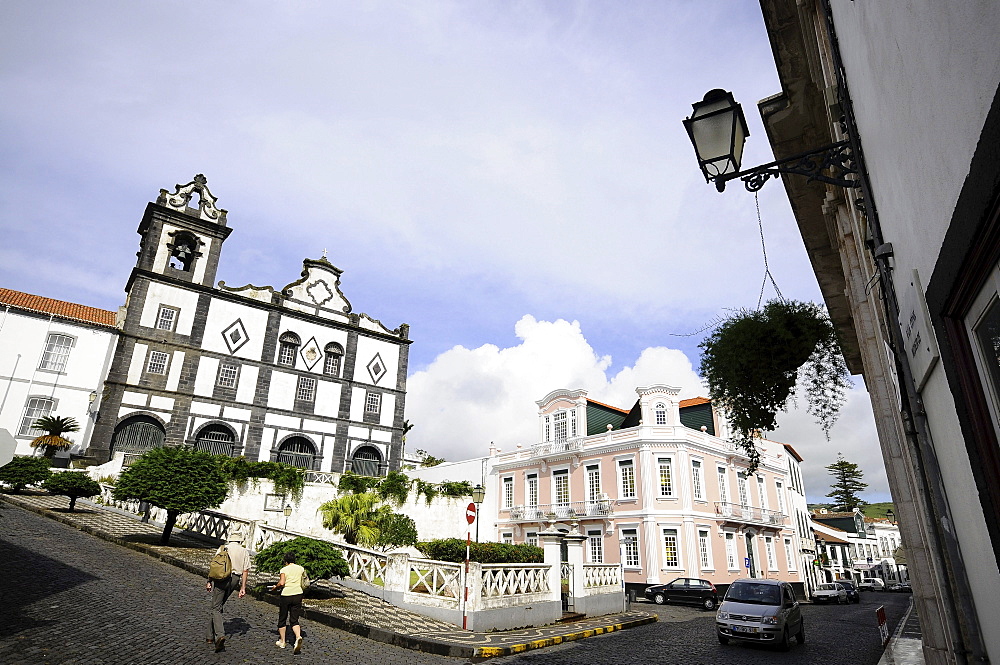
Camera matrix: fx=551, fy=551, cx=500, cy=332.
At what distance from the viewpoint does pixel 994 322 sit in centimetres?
203

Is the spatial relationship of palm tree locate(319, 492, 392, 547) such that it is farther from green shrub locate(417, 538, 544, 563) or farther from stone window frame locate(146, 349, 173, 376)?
stone window frame locate(146, 349, 173, 376)

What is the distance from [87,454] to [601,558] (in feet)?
85.6

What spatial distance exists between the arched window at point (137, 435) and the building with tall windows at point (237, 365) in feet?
0.17

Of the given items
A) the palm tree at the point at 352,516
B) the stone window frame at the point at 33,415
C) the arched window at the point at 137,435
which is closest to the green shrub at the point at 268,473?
the palm tree at the point at 352,516

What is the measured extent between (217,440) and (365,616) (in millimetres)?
23218

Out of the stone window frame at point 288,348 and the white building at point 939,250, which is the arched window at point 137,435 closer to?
the stone window frame at point 288,348

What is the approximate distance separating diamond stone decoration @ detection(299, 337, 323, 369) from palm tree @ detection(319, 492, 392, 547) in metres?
10.4

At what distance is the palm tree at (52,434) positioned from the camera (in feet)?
82.5

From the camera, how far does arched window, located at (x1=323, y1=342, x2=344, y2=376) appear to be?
35.9m

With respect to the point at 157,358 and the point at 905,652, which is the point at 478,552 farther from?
the point at 157,358

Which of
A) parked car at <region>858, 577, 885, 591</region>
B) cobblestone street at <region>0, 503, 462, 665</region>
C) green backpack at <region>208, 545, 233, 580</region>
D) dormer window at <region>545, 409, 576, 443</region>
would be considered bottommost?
parked car at <region>858, 577, 885, 591</region>

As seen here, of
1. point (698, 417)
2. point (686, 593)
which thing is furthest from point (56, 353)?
point (698, 417)

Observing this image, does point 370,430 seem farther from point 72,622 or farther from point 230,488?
point 72,622

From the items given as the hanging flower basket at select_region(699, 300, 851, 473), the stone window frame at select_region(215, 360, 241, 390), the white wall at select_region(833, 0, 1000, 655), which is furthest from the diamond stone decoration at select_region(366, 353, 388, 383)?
the white wall at select_region(833, 0, 1000, 655)
